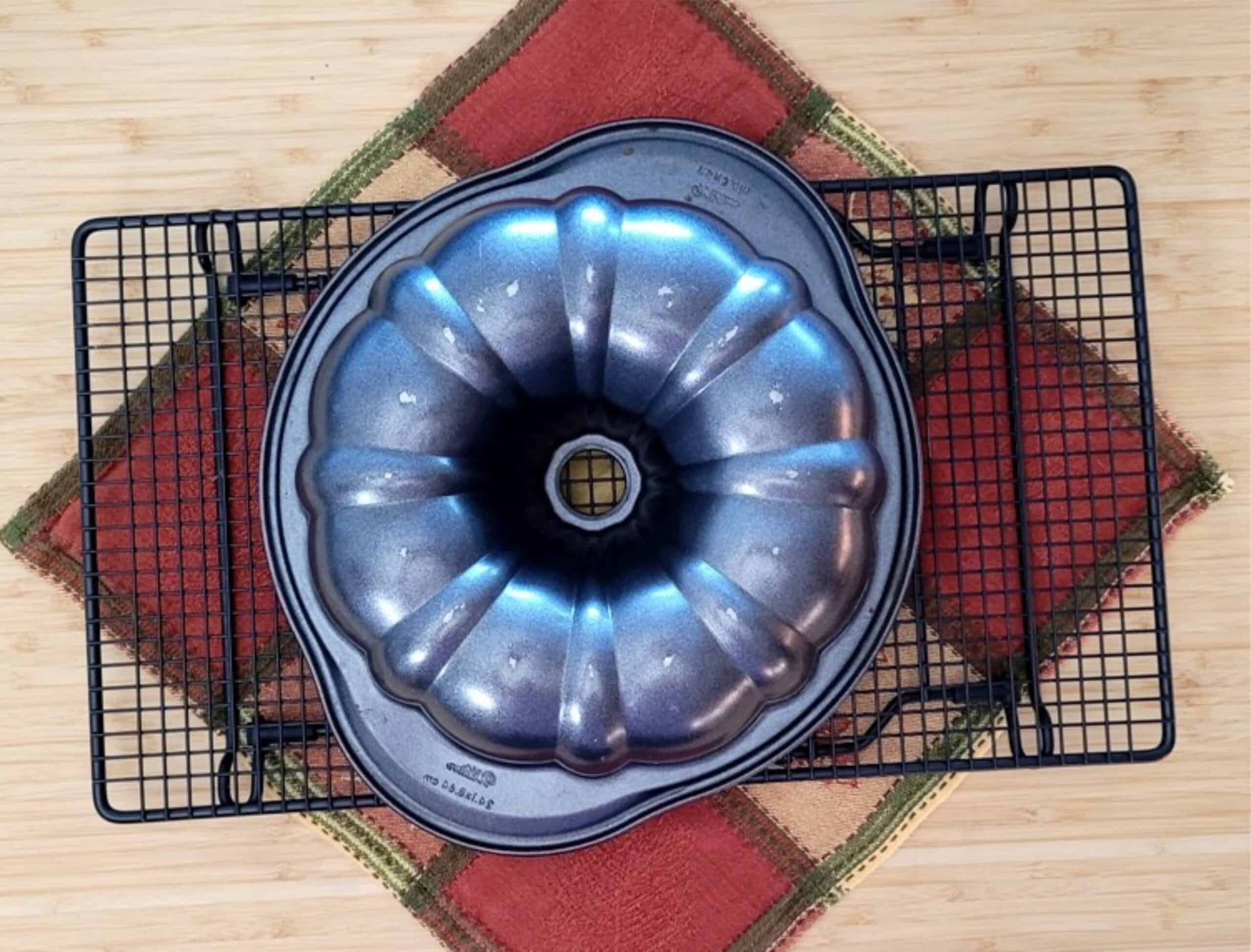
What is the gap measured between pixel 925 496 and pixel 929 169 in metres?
0.37

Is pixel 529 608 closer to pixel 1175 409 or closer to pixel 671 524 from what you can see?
pixel 671 524

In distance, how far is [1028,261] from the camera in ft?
3.85

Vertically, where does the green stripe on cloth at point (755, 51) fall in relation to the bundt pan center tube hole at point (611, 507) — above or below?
above

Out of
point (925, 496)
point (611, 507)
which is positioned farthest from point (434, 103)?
point (925, 496)

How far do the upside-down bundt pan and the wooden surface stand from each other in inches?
13.3

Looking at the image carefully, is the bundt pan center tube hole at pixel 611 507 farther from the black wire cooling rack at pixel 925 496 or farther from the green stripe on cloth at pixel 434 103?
the green stripe on cloth at pixel 434 103

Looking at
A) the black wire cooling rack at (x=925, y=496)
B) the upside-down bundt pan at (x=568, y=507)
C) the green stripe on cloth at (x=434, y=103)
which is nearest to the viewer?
the upside-down bundt pan at (x=568, y=507)

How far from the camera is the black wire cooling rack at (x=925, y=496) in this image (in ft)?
3.69

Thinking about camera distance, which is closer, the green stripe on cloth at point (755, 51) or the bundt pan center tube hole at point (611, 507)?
the bundt pan center tube hole at point (611, 507)

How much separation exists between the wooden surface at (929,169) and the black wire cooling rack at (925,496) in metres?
0.07

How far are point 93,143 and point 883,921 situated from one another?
1.22m

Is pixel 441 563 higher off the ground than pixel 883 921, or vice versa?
pixel 441 563

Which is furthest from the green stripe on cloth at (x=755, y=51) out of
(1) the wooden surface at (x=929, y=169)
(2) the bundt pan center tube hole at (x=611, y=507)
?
(2) the bundt pan center tube hole at (x=611, y=507)

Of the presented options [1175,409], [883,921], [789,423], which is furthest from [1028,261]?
[883,921]
